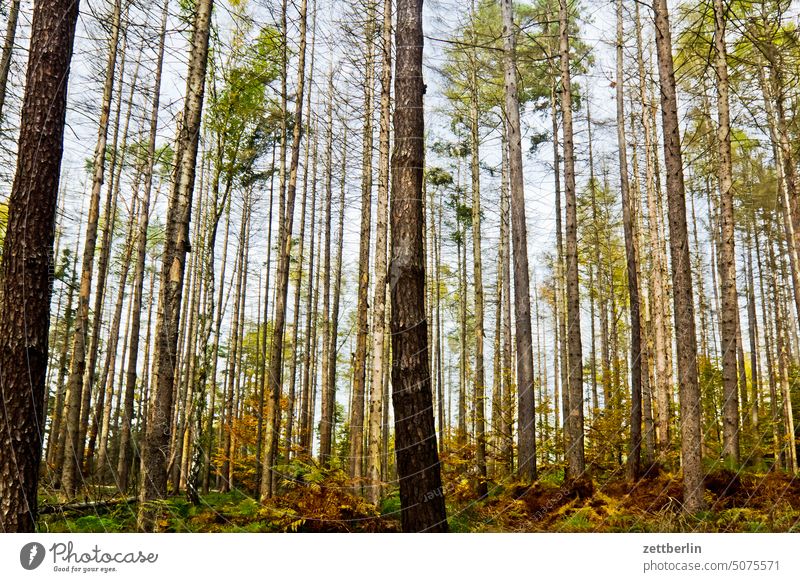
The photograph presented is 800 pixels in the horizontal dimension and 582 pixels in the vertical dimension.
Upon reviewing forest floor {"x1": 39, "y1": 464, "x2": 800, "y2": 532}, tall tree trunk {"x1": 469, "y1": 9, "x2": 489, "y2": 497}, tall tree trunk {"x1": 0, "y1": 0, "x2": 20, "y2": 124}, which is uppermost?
tall tree trunk {"x1": 0, "y1": 0, "x2": 20, "y2": 124}

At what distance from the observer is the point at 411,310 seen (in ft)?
14.3

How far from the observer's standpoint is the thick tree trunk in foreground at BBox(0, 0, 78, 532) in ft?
12.7

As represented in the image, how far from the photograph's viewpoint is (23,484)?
12.7ft

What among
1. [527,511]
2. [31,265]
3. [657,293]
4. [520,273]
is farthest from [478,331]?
[31,265]

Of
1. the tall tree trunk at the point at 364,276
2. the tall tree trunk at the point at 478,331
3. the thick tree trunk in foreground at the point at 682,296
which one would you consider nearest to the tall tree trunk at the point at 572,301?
the tall tree trunk at the point at 478,331

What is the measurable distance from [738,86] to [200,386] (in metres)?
12.3

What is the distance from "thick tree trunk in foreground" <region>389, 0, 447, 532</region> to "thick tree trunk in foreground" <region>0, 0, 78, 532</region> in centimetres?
286

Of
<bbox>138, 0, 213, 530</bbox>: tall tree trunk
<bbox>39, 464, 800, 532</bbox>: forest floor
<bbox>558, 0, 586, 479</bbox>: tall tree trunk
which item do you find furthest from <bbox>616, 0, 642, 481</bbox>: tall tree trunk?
<bbox>138, 0, 213, 530</bbox>: tall tree trunk

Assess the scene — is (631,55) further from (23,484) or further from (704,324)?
(23,484)

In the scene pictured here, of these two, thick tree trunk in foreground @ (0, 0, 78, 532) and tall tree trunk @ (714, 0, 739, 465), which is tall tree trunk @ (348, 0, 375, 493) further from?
tall tree trunk @ (714, 0, 739, 465)

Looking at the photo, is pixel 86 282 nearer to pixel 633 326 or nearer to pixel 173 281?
pixel 173 281

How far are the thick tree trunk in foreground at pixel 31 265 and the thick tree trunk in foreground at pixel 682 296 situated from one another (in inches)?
242
